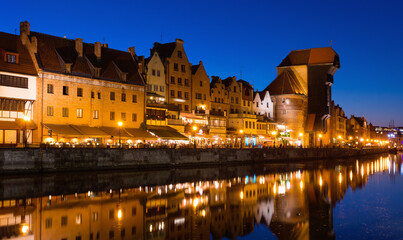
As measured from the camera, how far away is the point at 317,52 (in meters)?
117

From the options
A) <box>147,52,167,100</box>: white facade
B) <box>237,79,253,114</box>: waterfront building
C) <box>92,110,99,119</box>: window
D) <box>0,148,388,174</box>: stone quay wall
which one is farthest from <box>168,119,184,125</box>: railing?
<box>237,79,253,114</box>: waterfront building

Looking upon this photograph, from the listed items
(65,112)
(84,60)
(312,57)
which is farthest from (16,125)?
(312,57)

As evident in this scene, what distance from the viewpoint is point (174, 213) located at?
99.2 ft

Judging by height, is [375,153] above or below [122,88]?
below

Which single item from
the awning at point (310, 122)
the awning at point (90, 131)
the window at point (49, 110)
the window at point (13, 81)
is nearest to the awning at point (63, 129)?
the awning at point (90, 131)

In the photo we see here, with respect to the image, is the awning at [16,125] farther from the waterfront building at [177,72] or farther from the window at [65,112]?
the waterfront building at [177,72]

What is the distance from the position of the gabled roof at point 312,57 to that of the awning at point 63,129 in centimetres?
7704

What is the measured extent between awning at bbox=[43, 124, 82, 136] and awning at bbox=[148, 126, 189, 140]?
44.7 ft

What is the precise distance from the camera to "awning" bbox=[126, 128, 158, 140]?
198ft

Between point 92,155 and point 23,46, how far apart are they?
1727 centimetres

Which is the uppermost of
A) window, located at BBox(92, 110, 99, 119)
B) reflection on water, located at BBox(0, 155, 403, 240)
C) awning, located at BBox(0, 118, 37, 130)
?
window, located at BBox(92, 110, 99, 119)

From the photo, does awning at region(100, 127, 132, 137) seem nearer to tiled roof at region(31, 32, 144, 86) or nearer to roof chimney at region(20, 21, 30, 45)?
tiled roof at region(31, 32, 144, 86)

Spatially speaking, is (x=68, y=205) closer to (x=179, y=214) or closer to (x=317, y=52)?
(x=179, y=214)

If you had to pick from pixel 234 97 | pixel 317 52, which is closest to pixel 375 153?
pixel 317 52
